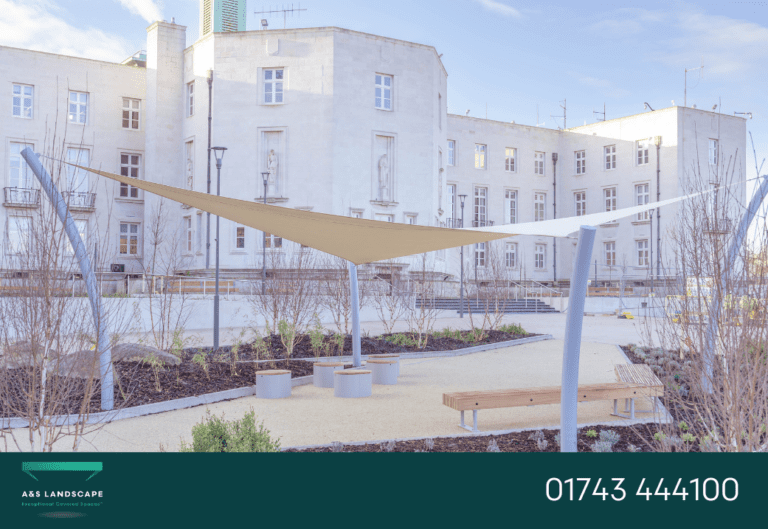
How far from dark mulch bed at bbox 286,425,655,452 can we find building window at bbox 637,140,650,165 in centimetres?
3479

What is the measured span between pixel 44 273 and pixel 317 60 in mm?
27137

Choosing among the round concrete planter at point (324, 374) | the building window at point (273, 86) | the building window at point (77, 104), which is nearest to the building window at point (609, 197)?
the building window at point (273, 86)

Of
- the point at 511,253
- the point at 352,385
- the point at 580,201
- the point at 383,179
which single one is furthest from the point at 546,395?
the point at 580,201

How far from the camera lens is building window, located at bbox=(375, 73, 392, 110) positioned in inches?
1235

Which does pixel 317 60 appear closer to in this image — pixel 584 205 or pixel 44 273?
pixel 584 205

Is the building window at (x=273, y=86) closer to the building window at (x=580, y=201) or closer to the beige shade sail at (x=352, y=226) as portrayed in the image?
the building window at (x=580, y=201)

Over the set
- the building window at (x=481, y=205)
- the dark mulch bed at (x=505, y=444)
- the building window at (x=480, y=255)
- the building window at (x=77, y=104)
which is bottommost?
the dark mulch bed at (x=505, y=444)

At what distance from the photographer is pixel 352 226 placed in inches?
278

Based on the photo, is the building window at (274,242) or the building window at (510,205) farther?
the building window at (510,205)

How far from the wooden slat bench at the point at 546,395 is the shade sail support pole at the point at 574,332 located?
1.74m

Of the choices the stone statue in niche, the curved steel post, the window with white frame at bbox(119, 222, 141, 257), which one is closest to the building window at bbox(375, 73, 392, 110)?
the stone statue in niche

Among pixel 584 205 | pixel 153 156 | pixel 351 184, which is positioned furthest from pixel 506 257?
pixel 153 156

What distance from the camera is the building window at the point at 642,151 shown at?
38219 mm

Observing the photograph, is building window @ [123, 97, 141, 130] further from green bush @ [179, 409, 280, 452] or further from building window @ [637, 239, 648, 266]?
green bush @ [179, 409, 280, 452]
